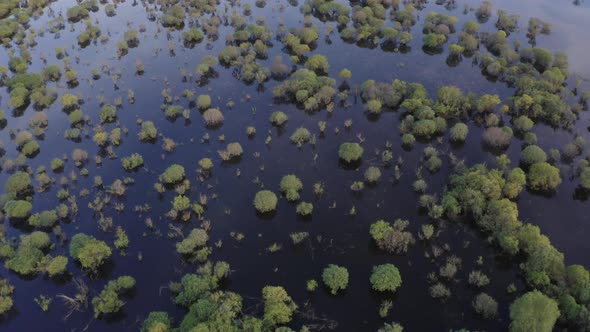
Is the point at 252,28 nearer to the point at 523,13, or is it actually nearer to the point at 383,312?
the point at 523,13

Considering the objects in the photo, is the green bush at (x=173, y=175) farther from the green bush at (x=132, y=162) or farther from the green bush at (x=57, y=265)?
the green bush at (x=57, y=265)

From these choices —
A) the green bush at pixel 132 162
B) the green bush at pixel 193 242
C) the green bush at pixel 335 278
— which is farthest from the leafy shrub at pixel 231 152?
the green bush at pixel 335 278

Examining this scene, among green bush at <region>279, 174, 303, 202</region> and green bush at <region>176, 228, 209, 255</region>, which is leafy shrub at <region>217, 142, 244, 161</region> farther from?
green bush at <region>176, 228, 209, 255</region>

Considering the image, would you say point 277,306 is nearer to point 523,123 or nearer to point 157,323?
point 157,323

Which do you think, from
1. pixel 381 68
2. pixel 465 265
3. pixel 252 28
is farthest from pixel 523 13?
pixel 465 265

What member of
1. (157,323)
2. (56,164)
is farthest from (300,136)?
(56,164)
